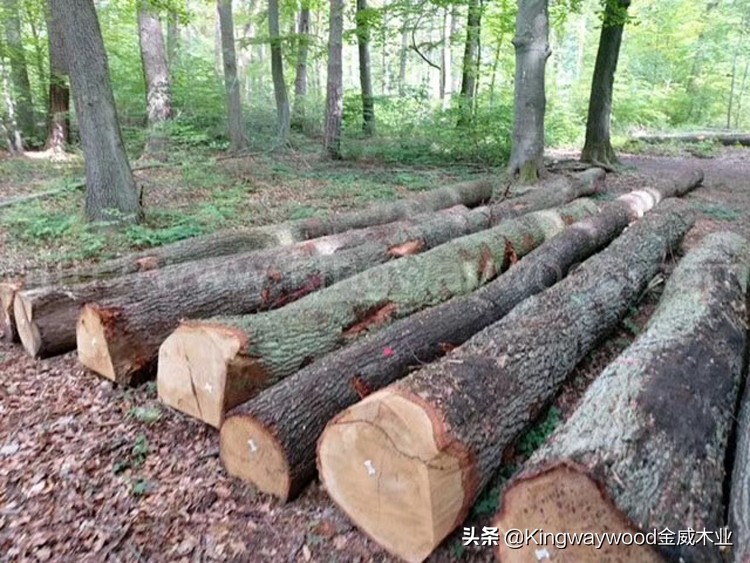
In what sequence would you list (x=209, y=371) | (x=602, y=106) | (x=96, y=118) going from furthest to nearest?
(x=602, y=106) → (x=96, y=118) → (x=209, y=371)

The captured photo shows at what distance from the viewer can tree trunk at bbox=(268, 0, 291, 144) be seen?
39.6ft

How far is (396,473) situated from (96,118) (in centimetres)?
597

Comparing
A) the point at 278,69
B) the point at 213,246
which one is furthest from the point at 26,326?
the point at 278,69

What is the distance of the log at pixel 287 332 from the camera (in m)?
2.89

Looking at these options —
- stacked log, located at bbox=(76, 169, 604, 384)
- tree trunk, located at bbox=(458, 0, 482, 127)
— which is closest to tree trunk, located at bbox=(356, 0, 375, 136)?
tree trunk, located at bbox=(458, 0, 482, 127)

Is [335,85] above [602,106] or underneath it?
above

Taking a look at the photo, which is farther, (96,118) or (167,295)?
(96,118)

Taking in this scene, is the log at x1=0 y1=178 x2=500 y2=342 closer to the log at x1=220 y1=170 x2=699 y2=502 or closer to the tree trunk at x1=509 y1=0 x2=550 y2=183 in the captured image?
the log at x1=220 y1=170 x2=699 y2=502

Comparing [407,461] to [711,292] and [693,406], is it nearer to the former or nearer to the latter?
[693,406]

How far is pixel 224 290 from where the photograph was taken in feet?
13.0

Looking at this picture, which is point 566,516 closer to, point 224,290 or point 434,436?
point 434,436

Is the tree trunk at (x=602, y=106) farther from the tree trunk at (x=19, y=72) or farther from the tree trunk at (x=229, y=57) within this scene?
the tree trunk at (x=19, y=72)

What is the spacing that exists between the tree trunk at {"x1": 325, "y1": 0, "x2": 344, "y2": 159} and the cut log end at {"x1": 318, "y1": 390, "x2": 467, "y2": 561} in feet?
34.2

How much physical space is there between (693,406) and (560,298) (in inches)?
54.0
